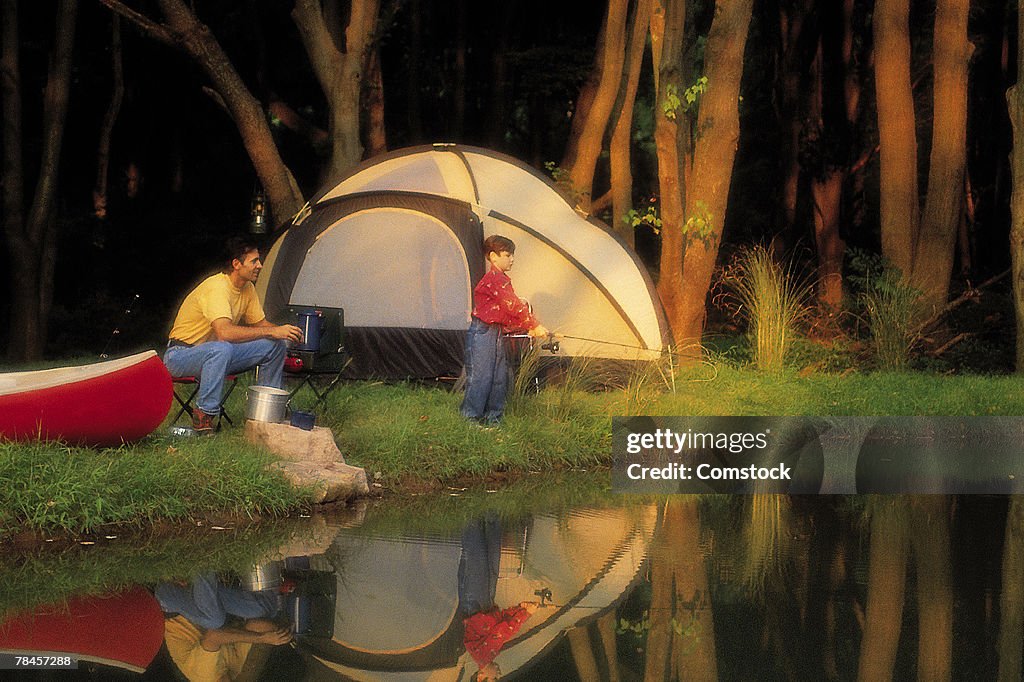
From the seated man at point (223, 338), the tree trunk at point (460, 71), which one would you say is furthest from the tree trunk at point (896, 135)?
the tree trunk at point (460, 71)

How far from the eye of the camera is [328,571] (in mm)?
7824

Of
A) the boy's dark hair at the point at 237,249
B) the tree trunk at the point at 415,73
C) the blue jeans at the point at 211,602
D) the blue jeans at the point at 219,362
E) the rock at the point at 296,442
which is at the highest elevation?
the tree trunk at the point at 415,73

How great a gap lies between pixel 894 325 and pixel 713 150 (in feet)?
9.00

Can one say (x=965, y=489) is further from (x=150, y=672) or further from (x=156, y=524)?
(x=150, y=672)

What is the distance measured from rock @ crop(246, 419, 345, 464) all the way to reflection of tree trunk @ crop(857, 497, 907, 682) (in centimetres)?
354

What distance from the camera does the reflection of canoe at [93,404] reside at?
9500 mm

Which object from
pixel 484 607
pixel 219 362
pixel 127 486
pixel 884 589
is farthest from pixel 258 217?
pixel 884 589

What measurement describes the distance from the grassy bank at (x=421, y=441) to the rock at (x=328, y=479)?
172mm

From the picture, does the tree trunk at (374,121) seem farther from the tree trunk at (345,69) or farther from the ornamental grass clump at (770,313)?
the ornamental grass clump at (770,313)

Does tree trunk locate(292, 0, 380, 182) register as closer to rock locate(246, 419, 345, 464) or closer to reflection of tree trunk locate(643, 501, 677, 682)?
rock locate(246, 419, 345, 464)

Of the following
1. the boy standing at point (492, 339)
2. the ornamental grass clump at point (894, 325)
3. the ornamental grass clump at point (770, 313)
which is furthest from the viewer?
the ornamental grass clump at point (894, 325)

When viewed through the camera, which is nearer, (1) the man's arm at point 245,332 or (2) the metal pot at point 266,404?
(2) the metal pot at point 266,404

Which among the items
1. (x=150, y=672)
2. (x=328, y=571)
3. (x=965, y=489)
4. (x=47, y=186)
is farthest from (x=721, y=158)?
(x=150, y=672)

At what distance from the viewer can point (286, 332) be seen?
1134cm
